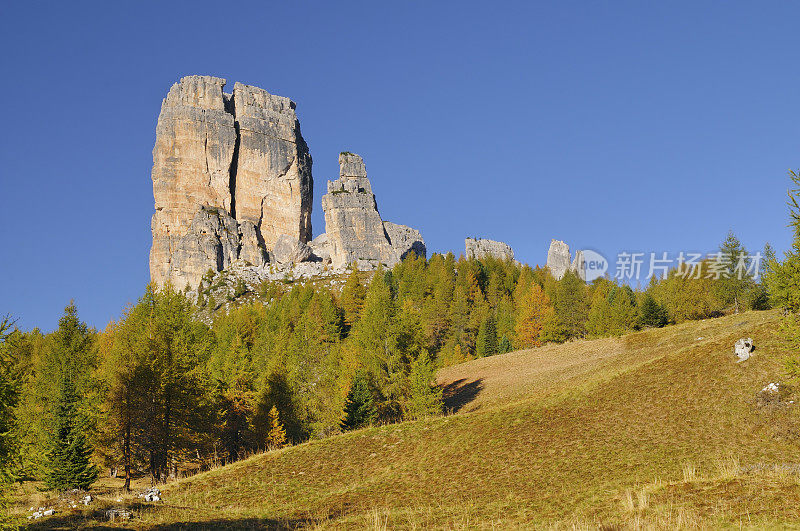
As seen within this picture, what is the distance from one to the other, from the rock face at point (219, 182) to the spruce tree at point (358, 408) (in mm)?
109052

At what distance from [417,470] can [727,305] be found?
56459 millimetres

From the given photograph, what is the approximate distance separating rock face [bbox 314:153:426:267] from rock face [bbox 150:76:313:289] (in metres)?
7.33

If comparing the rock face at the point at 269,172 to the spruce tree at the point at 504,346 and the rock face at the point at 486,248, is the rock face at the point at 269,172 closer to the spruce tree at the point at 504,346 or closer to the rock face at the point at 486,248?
the rock face at the point at 486,248

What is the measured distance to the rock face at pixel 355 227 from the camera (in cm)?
15000

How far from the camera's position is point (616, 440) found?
896 inches

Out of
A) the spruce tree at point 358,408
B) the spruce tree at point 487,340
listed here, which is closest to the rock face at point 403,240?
the spruce tree at point 487,340

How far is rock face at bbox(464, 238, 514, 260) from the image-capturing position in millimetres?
182750

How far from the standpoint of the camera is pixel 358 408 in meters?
34.4

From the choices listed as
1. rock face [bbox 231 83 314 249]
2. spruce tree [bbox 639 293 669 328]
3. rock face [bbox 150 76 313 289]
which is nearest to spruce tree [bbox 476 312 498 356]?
spruce tree [bbox 639 293 669 328]

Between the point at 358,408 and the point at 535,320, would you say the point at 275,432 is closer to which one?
the point at 358,408

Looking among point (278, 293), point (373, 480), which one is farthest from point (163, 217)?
point (373, 480)

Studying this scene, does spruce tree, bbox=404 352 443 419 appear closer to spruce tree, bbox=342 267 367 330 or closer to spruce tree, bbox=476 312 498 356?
spruce tree, bbox=476 312 498 356

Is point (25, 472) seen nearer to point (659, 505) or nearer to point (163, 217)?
point (659, 505)

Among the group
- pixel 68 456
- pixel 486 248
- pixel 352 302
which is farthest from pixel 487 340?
pixel 486 248
